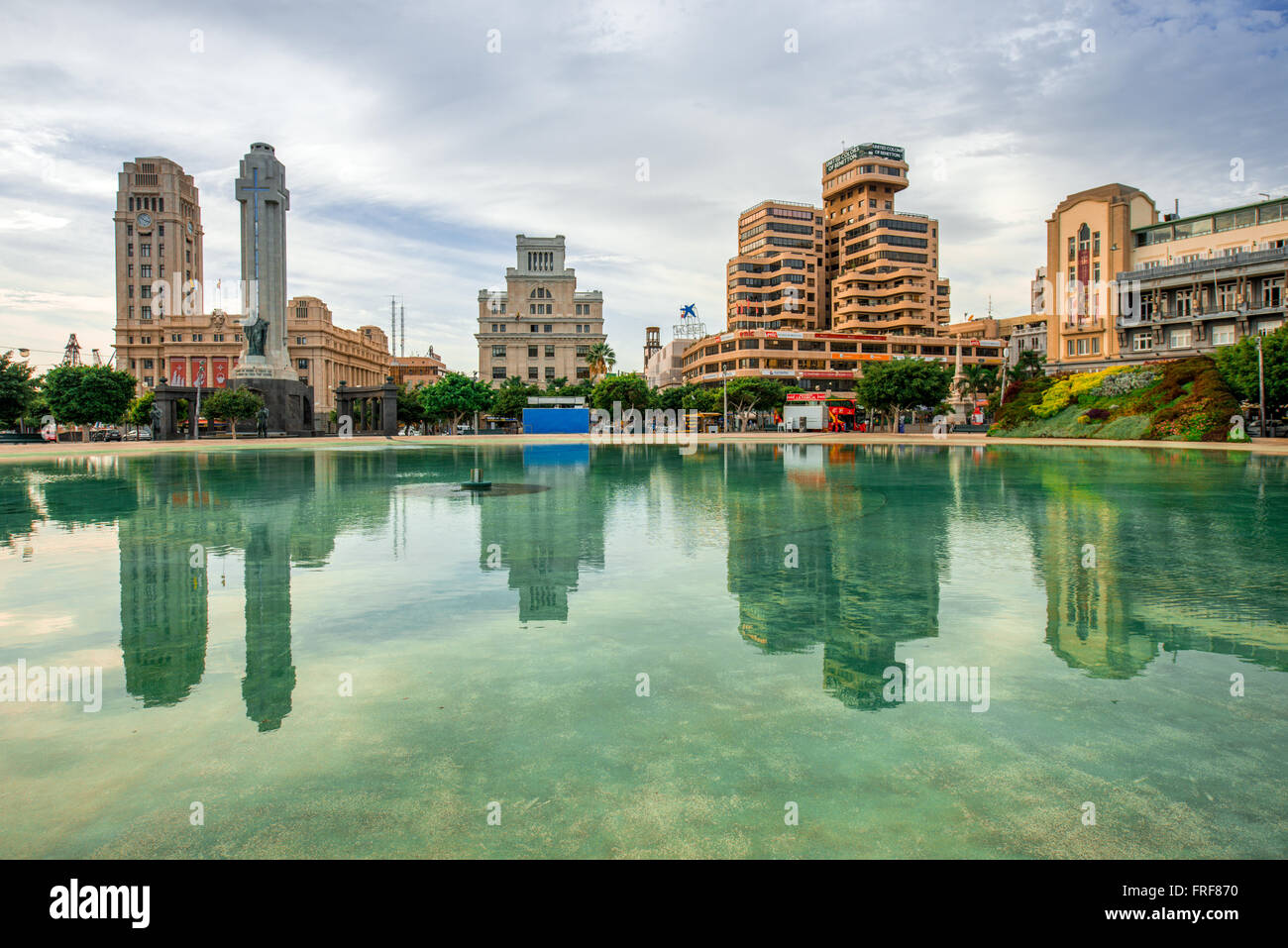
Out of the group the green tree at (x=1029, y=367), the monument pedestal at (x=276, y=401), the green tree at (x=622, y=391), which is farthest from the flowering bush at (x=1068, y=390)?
the monument pedestal at (x=276, y=401)

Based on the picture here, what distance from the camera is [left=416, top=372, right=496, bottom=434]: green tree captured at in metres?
89.9

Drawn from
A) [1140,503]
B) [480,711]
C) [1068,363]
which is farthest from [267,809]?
[1068,363]

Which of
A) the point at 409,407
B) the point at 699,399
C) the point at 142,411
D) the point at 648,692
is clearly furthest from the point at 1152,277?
the point at 142,411

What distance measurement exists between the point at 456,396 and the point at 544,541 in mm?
78831

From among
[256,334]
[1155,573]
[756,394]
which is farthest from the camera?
[756,394]

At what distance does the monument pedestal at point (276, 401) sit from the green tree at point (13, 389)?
63.5 feet

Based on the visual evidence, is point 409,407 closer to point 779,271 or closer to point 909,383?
point 909,383

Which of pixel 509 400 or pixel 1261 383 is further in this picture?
pixel 509 400

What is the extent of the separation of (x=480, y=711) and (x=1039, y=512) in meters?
16.6

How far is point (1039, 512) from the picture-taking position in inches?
723

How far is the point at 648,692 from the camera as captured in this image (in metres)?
6.53

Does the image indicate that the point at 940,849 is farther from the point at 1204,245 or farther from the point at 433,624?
the point at 1204,245

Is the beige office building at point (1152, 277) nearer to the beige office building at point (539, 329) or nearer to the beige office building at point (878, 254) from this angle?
the beige office building at point (878, 254)

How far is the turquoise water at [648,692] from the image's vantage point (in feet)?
14.5
